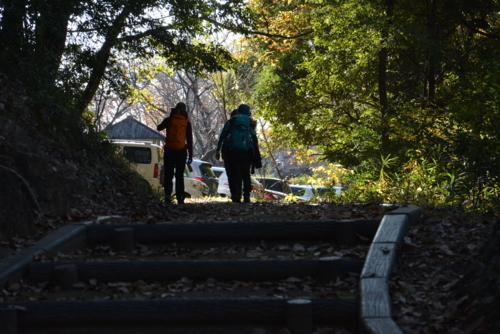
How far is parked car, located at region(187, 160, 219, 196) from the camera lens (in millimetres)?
22134

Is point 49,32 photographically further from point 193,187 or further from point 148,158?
point 193,187

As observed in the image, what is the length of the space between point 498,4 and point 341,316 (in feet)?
45.3

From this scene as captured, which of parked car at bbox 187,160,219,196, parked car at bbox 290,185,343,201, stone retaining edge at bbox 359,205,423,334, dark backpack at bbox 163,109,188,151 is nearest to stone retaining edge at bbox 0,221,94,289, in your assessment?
stone retaining edge at bbox 359,205,423,334

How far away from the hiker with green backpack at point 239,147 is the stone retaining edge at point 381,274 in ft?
16.5

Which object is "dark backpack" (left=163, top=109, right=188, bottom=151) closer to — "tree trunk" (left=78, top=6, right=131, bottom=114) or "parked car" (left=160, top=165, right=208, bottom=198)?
"tree trunk" (left=78, top=6, right=131, bottom=114)

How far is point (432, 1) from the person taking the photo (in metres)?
16.2

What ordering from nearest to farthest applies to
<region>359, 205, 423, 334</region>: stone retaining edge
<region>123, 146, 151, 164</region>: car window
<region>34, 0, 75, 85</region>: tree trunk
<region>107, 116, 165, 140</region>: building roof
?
<region>359, 205, 423, 334</region>: stone retaining edge < <region>34, 0, 75, 85</region>: tree trunk < <region>123, 146, 151, 164</region>: car window < <region>107, 116, 165, 140</region>: building roof


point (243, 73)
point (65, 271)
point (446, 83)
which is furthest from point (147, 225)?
point (243, 73)

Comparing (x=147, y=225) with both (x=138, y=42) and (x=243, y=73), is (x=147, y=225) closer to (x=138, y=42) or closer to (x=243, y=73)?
(x=138, y=42)

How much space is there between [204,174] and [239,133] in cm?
1157

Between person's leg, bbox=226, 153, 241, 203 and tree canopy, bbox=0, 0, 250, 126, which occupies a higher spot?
tree canopy, bbox=0, 0, 250, 126

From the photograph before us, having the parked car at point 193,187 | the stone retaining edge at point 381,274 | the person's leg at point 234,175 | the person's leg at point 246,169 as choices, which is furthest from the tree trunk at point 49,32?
the parked car at point 193,187

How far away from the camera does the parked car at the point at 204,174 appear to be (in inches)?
871

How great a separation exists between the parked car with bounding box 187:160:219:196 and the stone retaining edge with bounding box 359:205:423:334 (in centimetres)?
1609
